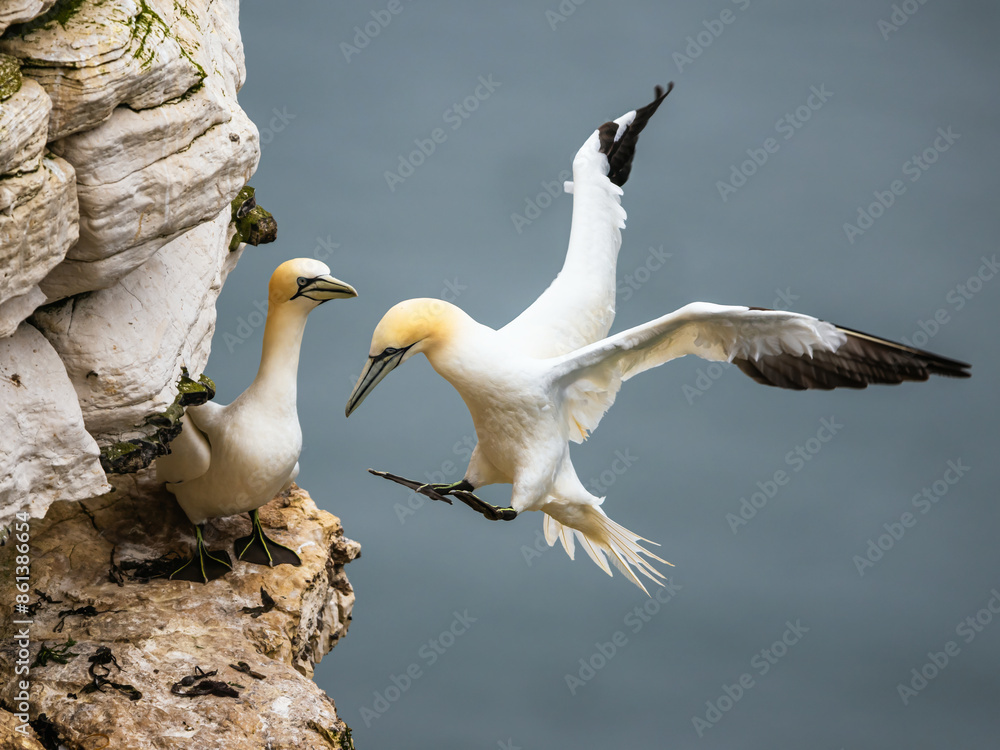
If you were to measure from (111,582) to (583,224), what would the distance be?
3.17m

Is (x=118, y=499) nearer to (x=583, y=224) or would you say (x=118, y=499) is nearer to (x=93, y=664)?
(x=93, y=664)

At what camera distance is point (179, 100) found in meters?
4.64

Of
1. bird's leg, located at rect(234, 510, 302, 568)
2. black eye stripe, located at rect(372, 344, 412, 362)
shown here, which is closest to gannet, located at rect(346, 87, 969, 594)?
black eye stripe, located at rect(372, 344, 412, 362)

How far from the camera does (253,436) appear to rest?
6.03m

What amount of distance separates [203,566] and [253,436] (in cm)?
82

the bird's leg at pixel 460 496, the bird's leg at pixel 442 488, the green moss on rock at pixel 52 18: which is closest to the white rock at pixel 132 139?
the green moss on rock at pixel 52 18

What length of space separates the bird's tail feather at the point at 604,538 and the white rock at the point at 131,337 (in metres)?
2.03

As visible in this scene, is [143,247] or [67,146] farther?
[143,247]

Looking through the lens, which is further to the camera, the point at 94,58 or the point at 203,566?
the point at 203,566

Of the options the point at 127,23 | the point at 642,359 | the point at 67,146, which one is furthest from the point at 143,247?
the point at 642,359

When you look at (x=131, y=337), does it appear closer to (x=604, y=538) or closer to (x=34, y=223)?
(x=34, y=223)

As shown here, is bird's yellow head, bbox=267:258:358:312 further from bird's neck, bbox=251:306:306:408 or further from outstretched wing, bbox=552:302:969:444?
outstretched wing, bbox=552:302:969:444

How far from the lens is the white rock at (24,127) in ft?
12.6

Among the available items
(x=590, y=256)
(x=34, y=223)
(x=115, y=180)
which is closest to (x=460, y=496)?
(x=590, y=256)
